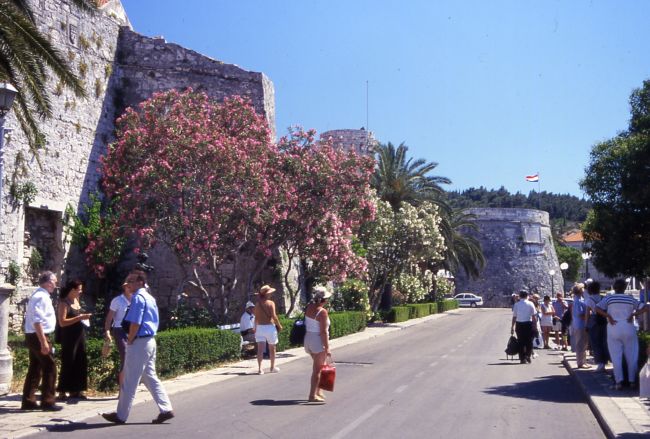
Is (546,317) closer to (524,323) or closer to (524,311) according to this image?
(524,323)

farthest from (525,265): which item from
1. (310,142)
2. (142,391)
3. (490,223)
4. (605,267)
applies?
(142,391)

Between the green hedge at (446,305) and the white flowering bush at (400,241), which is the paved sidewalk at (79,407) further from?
the green hedge at (446,305)

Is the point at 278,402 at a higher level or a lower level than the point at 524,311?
lower

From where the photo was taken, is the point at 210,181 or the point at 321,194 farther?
the point at 321,194

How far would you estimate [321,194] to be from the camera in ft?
71.0

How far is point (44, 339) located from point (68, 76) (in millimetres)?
4085

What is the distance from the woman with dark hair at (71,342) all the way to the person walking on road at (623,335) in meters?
7.77

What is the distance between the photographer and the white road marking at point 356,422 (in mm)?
8413

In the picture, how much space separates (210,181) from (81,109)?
6621 millimetres

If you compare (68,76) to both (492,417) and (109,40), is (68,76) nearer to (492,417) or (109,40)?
(492,417)

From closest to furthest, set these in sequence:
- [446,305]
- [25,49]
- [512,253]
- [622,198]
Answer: [25,49] → [622,198] → [446,305] → [512,253]

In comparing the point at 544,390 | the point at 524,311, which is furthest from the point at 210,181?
the point at 544,390

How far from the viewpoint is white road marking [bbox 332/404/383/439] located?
8413mm

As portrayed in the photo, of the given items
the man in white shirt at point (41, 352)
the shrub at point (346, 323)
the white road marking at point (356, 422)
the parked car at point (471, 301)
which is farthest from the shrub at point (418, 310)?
the man in white shirt at point (41, 352)
